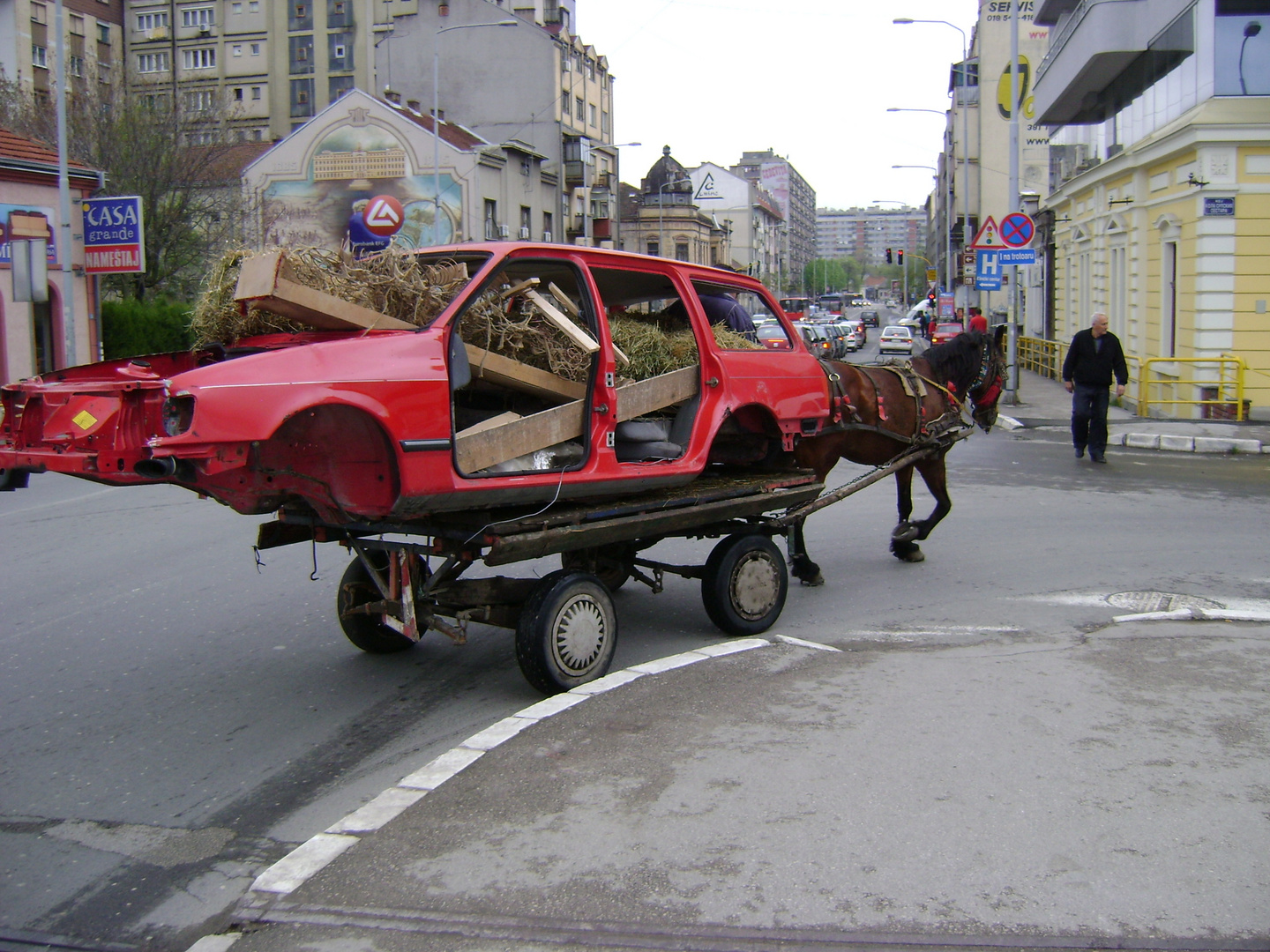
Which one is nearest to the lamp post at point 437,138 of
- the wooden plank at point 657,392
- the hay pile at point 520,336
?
the wooden plank at point 657,392

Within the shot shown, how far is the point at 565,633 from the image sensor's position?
577cm

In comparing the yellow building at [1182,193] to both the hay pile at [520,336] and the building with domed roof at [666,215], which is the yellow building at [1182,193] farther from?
the building with domed roof at [666,215]

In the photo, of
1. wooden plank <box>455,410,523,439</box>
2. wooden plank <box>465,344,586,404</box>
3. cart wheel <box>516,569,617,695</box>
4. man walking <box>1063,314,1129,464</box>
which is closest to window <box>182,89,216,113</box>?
man walking <box>1063,314,1129,464</box>

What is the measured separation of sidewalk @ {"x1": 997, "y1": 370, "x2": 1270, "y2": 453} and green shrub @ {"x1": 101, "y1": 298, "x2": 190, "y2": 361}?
65.6ft

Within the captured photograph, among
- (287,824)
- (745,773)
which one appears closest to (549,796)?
(745,773)

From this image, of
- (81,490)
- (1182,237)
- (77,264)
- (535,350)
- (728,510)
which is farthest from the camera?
(77,264)

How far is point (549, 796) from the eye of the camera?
434cm

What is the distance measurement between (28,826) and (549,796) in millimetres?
2031

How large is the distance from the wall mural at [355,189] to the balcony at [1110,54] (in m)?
27.4

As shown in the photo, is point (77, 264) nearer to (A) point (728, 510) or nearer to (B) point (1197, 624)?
(A) point (728, 510)

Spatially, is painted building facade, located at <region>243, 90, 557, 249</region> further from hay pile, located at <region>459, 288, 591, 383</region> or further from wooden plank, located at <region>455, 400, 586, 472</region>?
wooden plank, located at <region>455, 400, 586, 472</region>

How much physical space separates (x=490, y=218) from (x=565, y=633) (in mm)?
48883

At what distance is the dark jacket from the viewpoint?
15453mm

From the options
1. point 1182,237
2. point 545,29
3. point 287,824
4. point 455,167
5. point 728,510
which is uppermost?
point 545,29
